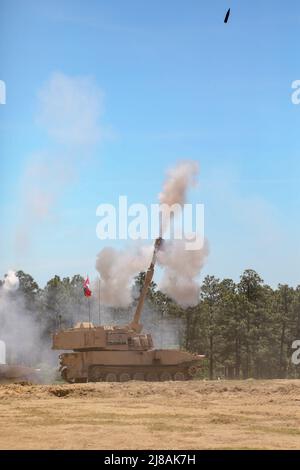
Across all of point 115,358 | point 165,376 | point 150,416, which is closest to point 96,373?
point 115,358

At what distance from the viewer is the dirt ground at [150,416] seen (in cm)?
1739

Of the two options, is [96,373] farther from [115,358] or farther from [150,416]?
[150,416]

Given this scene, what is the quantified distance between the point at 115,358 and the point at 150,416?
59.4 feet

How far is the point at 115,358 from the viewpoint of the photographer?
40594 mm

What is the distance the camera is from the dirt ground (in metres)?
17.4

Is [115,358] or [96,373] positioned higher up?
[115,358]

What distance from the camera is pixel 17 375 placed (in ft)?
136

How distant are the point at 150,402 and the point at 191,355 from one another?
13.7 m

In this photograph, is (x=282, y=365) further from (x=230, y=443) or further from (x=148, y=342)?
(x=230, y=443)

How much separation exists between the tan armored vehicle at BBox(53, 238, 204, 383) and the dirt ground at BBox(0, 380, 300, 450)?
18.2 feet

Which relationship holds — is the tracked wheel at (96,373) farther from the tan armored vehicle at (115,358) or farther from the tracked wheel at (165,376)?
the tracked wheel at (165,376)

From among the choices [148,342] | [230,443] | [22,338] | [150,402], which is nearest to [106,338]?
[148,342]
